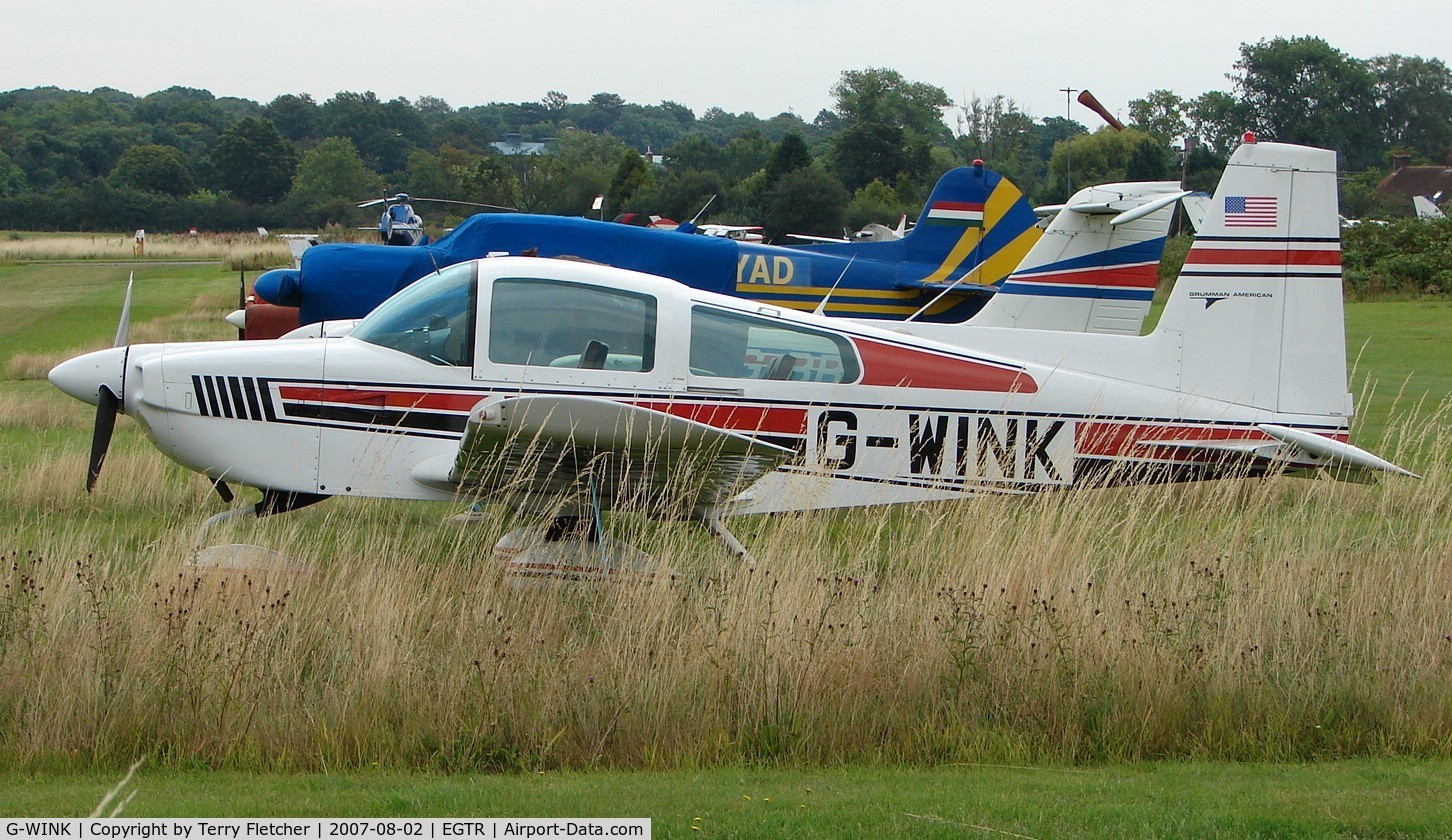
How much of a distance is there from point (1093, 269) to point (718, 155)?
177ft

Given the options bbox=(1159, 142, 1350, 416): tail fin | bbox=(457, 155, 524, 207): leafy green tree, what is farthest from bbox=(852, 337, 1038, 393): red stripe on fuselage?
bbox=(457, 155, 524, 207): leafy green tree

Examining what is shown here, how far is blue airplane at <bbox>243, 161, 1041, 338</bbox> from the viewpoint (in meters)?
12.4

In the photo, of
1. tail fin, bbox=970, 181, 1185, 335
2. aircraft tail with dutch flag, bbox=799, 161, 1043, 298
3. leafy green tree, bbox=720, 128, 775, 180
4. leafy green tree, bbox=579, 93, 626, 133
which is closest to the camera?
tail fin, bbox=970, 181, 1185, 335

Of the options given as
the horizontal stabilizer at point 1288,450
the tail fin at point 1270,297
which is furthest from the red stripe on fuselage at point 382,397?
the tail fin at point 1270,297

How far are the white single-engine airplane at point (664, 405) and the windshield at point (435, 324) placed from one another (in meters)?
0.01

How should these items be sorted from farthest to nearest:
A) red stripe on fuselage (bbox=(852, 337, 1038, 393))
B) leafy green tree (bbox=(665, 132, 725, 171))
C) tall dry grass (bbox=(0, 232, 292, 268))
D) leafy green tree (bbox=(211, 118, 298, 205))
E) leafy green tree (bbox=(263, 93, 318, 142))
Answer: leafy green tree (bbox=(263, 93, 318, 142)) < leafy green tree (bbox=(211, 118, 298, 205)) < leafy green tree (bbox=(665, 132, 725, 171)) < tall dry grass (bbox=(0, 232, 292, 268)) < red stripe on fuselage (bbox=(852, 337, 1038, 393))

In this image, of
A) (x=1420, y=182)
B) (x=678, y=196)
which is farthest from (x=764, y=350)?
(x=1420, y=182)

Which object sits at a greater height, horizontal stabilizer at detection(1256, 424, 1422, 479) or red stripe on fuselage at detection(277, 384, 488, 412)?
red stripe on fuselage at detection(277, 384, 488, 412)

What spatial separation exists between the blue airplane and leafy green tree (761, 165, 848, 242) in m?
30.6

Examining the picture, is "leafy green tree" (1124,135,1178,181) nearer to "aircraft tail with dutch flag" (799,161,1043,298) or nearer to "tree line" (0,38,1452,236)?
"tree line" (0,38,1452,236)

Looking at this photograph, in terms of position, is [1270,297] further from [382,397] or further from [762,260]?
[762,260]

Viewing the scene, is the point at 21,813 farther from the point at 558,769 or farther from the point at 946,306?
the point at 946,306

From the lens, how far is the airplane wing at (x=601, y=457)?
5797mm

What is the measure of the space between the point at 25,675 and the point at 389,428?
7.64ft
